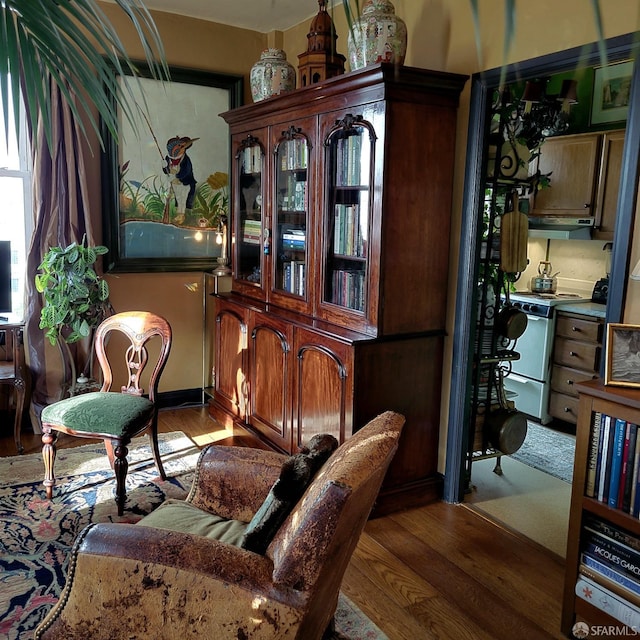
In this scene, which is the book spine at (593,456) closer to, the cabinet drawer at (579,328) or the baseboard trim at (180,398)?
the cabinet drawer at (579,328)

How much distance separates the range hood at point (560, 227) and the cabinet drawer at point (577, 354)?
0.76 m

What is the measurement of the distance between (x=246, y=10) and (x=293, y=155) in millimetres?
1322

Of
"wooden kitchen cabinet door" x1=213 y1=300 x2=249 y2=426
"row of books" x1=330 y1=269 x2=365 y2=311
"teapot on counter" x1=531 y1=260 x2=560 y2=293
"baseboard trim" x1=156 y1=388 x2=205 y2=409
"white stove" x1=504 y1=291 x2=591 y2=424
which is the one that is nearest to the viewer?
"row of books" x1=330 y1=269 x2=365 y2=311

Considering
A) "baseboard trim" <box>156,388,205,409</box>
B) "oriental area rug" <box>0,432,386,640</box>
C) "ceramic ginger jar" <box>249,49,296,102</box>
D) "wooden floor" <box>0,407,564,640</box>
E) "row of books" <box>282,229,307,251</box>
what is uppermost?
"ceramic ginger jar" <box>249,49,296,102</box>

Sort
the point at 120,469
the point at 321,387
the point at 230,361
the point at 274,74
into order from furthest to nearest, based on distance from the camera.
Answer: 1. the point at 230,361
2. the point at 274,74
3. the point at 321,387
4. the point at 120,469

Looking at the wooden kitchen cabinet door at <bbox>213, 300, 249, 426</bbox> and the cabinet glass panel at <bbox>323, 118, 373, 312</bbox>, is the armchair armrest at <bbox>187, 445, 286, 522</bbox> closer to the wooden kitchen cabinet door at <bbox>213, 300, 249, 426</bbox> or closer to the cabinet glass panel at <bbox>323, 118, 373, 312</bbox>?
the cabinet glass panel at <bbox>323, 118, 373, 312</bbox>

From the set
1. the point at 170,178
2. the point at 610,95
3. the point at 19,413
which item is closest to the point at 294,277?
the point at 170,178

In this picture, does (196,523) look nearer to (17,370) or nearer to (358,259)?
(358,259)

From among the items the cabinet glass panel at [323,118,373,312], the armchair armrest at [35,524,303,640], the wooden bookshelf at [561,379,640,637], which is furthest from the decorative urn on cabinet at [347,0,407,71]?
the armchair armrest at [35,524,303,640]

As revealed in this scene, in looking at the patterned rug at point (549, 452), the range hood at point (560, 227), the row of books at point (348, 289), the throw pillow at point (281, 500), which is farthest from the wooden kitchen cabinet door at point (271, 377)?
the range hood at point (560, 227)

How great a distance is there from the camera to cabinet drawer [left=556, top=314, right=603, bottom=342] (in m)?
4.12

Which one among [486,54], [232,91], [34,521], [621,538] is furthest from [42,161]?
[621,538]

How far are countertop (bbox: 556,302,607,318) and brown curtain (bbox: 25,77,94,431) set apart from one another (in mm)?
3230

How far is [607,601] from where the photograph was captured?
203 centimetres
